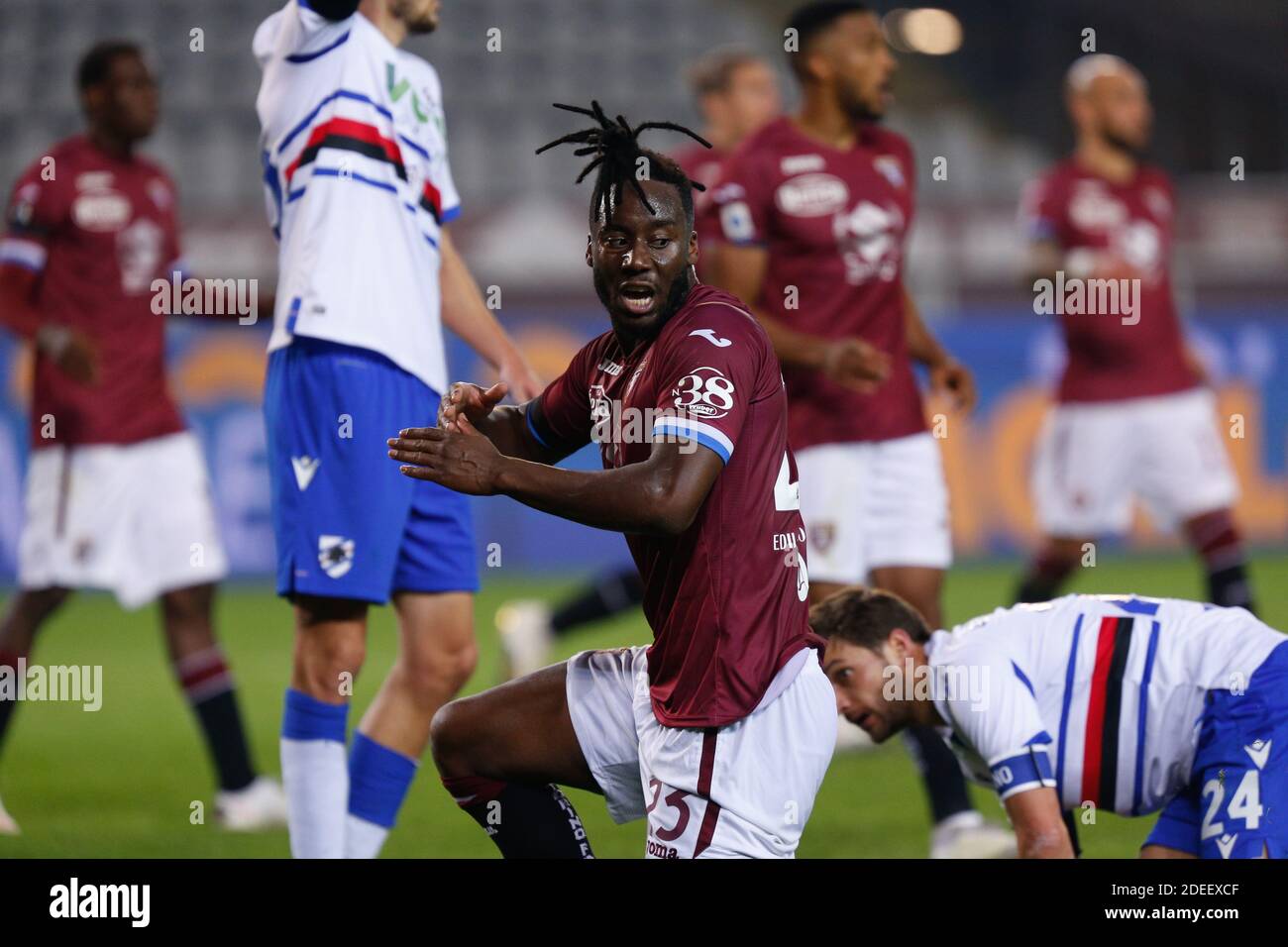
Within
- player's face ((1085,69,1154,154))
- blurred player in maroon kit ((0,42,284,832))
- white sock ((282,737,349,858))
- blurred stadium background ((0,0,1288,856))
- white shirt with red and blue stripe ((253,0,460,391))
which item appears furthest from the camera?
player's face ((1085,69,1154,154))

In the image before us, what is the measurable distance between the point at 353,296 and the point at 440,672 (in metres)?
0.92

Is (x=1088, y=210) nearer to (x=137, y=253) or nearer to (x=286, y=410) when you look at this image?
(x=137, y=253)

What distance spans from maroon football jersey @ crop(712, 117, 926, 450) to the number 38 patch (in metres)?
2.11

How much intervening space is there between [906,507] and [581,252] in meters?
7.69

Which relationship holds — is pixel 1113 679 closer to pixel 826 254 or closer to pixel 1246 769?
pixel 1246 769

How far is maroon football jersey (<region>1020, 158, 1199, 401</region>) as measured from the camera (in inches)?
298

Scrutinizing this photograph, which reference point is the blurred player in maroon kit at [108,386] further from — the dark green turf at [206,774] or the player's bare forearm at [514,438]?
the player's bare forearm at [514,438]

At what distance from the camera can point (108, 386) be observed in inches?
245

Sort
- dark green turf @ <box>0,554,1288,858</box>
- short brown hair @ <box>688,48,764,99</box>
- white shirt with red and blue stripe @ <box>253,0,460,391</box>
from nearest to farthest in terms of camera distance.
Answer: white shirt with red and blue stripe @ <box>253,0,460,391</box> → dark green turf @ <box>0,554,1288,858</box> → short brown hair @ <box>688,48,764,99</box>

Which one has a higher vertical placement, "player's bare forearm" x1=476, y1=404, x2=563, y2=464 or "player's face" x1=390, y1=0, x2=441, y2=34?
"player's face" x1=390, y1=0, x2=441, y2=34

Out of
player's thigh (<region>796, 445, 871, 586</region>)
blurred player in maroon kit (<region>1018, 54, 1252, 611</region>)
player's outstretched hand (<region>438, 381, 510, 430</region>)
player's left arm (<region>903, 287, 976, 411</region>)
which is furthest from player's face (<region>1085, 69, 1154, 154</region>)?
player's outstretched hand (<region>438, 381, 510, 430</region>)

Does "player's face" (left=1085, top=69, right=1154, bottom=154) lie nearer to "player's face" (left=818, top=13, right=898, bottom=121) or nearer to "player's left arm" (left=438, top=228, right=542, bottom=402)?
"player's face" (left=818, top=13, right=898, bottom=121)

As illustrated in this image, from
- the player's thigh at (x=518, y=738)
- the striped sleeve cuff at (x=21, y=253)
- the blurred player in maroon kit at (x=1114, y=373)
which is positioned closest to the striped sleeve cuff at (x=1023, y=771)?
the player's thigh at (x=518, y=738)

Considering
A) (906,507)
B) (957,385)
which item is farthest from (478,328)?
(957,385)
